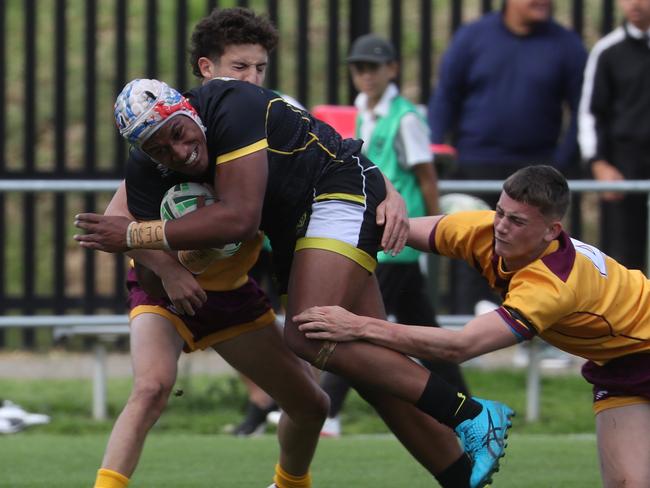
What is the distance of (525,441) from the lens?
8320 millimetres

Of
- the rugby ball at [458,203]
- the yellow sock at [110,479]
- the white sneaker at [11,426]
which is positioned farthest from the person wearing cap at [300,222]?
the white sneaker at [11,426]

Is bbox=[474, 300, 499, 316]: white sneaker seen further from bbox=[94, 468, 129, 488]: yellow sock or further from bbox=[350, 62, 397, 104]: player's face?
bbox=[94, 468, 129, 488]: yellow sock

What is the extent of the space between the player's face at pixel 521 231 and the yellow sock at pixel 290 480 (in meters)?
1.36

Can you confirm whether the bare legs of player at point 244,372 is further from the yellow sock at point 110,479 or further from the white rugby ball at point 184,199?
the white rugby ball at point 184,199

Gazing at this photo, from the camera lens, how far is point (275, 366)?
613 cm

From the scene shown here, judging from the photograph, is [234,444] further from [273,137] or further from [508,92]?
[508,92]

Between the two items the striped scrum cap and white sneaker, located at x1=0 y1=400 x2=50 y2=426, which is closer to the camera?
the striped scrum cap

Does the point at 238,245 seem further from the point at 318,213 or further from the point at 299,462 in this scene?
the point at 299,462

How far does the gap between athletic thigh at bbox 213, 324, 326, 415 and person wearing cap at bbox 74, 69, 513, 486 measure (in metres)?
0.28

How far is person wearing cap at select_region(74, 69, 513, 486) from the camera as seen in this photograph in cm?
543

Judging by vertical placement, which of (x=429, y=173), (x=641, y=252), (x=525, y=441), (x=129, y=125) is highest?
(x=129, y=125)

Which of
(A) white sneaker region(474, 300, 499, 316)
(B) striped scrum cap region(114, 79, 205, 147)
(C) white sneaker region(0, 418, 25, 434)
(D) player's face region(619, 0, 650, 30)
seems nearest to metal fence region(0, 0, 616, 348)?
(D) player's face region(619, 0, 650, 30)

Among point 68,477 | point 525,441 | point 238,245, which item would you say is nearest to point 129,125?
point 238,245

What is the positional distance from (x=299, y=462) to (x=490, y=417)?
36.0 inches
